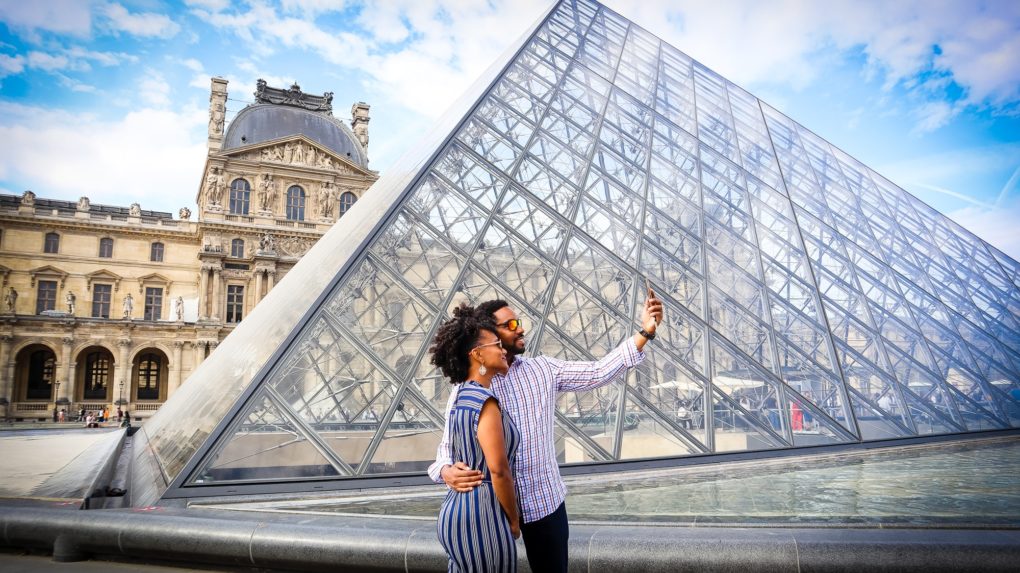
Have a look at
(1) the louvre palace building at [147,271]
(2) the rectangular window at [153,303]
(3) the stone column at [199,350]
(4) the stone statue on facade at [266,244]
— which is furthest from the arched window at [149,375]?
(4) the stone statue on facade at [266,244]

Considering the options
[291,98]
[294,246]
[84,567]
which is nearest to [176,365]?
[294,246]

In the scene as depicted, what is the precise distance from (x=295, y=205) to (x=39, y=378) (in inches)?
703

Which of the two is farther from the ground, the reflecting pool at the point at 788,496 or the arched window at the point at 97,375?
the arched window at the point at 97,375

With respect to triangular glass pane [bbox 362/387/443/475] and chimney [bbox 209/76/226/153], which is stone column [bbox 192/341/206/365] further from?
triangular glass pane [bbox 362/387/443/475]

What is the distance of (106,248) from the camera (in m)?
40.9

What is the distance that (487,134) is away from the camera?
8.60 m

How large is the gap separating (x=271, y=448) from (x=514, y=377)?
3608mm

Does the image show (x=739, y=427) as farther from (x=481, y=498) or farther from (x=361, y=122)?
(x=361, y=122)

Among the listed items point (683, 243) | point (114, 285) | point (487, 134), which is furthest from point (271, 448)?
point (114, 285)

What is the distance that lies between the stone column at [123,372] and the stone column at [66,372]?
2.11 m

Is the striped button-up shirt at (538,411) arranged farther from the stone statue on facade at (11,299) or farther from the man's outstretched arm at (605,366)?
the stone statue on facade at (11,299)

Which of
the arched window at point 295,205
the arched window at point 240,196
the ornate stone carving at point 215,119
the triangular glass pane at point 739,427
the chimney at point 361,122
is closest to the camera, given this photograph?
the triangular glass pane at point 739,427

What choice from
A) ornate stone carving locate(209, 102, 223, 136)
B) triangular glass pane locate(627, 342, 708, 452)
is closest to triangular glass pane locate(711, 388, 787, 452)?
triangular glass pane locate(627, 342, 708, 452)

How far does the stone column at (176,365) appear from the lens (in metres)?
37.4
